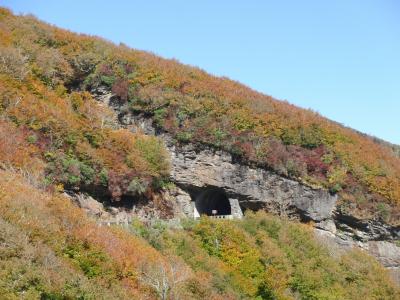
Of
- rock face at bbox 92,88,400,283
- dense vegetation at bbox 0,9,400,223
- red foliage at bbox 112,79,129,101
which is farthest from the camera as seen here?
red foliage at bbox 112,79,129,101

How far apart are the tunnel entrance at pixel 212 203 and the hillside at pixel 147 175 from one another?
381cm

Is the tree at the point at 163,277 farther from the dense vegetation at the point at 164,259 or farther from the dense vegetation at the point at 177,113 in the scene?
the dense vegetation at the point at 177,113

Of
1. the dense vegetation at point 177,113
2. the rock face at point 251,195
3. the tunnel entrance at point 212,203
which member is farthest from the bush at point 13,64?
the tunnel entrance at point 212,203

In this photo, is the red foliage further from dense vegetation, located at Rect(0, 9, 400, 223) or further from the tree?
the tree

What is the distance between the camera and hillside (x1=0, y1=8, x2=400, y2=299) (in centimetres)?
2067

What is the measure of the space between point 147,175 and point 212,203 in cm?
998

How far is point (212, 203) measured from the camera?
4306cm

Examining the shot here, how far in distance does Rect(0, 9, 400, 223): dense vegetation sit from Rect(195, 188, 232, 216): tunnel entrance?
424 centimetres

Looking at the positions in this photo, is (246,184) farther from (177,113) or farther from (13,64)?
(13,64)

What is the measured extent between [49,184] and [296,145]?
75.2 ft

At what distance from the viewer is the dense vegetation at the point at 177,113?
118 ft

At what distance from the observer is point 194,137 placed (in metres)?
39.4

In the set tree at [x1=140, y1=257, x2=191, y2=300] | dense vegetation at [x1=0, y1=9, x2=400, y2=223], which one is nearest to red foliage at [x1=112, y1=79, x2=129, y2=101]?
dense vegetation at [x1=0, y1=9, x2=400, y2=223]

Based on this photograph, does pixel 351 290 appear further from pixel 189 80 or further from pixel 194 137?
pixel 189 80
